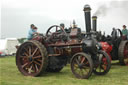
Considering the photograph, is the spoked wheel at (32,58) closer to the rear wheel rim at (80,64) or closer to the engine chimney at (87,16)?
the rear wheel rim at (80,64)

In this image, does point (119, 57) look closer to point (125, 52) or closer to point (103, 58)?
point (125, 52)

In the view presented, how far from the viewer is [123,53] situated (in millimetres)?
9039

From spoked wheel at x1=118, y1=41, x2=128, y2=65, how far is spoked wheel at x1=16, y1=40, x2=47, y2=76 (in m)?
4.11

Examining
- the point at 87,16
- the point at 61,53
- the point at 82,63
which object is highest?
the point at 87,16

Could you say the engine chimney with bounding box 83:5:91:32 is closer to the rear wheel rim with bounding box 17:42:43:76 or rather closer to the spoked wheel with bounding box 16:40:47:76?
the spoked wheel with bounding box 16:40:47:76

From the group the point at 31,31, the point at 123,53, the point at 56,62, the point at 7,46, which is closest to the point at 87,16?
the point at 56,62

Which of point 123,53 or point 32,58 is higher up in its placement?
point 32,58

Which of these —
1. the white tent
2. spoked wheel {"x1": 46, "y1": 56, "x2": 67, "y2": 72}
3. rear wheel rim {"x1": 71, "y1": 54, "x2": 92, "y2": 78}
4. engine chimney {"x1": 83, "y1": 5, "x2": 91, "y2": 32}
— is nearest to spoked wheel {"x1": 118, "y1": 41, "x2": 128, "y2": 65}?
spoked wheel {"x1": 46, "y1": 56, "x2": 67, "y2": 72}

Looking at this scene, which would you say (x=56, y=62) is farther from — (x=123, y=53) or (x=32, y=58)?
(x=123, y=53)

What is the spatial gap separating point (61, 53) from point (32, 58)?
0.92 metres

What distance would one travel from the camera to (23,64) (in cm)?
671

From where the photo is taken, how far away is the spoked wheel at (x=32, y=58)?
20.4 feet

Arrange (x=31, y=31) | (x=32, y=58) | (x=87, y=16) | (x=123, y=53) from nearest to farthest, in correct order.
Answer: (x=87, y=16) → (x=32, y=58) → (x=31, y=31) → (x=123, y=53)

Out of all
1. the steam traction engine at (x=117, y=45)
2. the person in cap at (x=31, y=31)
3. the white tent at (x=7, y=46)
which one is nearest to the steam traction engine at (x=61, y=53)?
the person in cap at (x=31, y=31)
